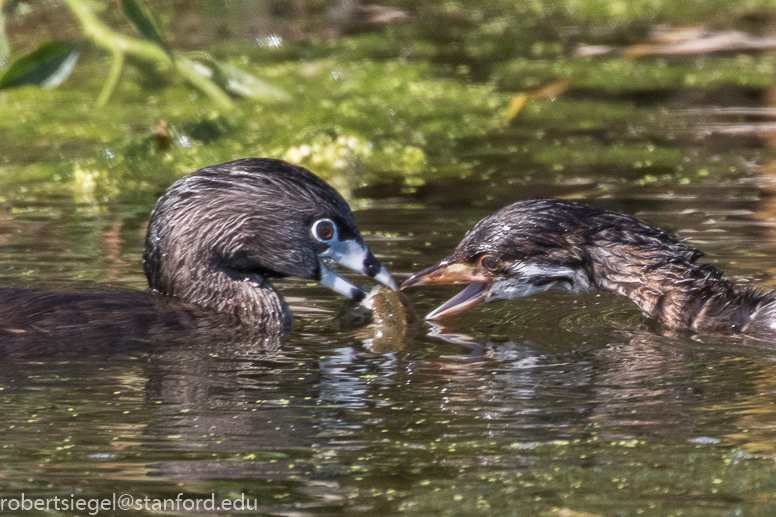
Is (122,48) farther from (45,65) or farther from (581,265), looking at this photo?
(581,265)

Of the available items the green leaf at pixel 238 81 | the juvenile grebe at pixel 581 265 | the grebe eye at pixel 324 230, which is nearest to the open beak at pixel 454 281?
the juvenile grebe at pixel 581 265

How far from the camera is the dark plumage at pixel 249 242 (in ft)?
18.0

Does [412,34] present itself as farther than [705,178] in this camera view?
Yes

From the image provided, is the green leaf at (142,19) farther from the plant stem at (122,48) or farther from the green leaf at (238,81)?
the green leaf at (238,81)

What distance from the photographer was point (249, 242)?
216 inches

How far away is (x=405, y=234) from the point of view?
Result: 22.6 feet

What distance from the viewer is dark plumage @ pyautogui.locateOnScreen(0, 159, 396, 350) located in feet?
18.0

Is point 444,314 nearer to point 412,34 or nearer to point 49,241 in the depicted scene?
point 49,241

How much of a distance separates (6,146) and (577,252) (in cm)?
545

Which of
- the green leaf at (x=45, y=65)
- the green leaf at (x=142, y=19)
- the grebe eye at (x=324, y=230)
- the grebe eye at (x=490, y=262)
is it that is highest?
the green leaf at (x=142, y=19)

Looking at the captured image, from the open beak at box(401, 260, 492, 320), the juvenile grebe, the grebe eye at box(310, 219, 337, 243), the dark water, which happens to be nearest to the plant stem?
the dark water

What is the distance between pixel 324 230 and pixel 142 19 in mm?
2183

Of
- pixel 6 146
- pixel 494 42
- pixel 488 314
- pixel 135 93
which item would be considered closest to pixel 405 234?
pixel 488 314

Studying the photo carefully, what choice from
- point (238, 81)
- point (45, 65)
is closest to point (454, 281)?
point (238, 81)
